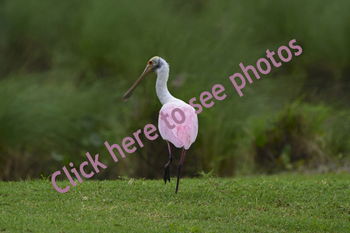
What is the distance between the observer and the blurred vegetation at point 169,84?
8.84 m

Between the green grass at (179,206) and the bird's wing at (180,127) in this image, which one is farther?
the bird's wing at (180,127)

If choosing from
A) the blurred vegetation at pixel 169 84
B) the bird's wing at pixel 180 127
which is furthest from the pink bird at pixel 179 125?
the blurred vegetation at pixel 169 84

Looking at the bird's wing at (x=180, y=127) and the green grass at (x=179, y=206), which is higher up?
the bird's wing at (x=180, y=127)

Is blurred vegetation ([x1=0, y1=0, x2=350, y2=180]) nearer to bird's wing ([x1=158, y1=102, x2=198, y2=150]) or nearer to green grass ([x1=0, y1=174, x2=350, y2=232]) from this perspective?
green grass ([x1=0, y1=174, x2=350, y2=232])

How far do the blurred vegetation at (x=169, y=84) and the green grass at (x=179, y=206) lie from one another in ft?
6.03

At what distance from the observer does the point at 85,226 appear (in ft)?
17.5

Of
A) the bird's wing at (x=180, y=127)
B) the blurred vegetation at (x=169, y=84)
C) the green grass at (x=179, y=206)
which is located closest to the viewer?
the green grass at (x=179, y=206)

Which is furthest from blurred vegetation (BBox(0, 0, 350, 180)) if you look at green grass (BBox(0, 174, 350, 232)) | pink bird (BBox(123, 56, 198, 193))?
pink bird (BBox(123, 56, 198, 193))

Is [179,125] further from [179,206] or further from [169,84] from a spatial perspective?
[169,84]

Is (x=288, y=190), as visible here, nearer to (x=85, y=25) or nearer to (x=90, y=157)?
(x=90, y=157)

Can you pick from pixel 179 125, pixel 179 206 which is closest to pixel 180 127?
pixel 179 125

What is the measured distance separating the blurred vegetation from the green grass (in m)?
1.84

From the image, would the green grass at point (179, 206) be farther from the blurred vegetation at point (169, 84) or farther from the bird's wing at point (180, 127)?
the blurred vegetation at point (169, 84)

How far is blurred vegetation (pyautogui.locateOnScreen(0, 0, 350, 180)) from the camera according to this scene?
8844mm
